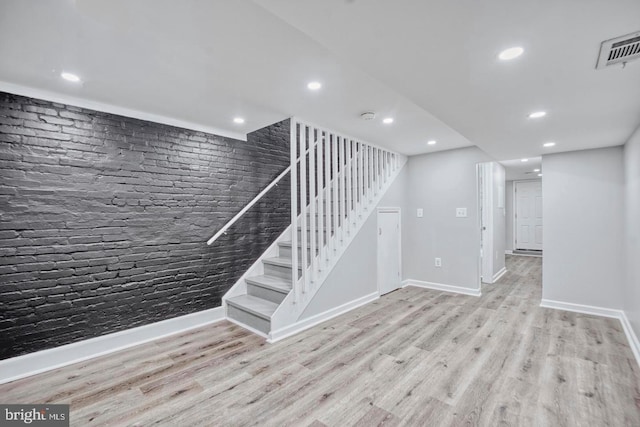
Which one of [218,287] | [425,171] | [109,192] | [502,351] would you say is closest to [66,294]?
[109,192]

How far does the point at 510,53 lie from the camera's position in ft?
5.05

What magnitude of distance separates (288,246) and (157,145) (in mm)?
1933

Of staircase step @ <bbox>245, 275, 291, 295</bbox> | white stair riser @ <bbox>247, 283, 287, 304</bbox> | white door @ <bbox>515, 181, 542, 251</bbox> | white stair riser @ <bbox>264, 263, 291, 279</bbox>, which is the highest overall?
white door @ <bbox>515, 181, 542, 251</bbox>

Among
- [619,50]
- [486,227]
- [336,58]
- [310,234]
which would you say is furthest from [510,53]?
[486,227]

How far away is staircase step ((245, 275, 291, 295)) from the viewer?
3236 mm

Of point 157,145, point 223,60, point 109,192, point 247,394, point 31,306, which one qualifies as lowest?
point 247,394

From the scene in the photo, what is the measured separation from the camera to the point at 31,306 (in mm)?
2275

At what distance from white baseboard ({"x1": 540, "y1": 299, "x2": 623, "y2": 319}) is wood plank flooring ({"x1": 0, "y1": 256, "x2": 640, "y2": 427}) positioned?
0.61ft

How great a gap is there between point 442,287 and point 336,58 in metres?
4.02

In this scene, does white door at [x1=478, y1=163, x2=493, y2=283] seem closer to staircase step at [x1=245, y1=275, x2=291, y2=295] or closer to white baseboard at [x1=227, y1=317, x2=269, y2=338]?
staircase step at [x1=245, y1=275, x2=291, y2=295]

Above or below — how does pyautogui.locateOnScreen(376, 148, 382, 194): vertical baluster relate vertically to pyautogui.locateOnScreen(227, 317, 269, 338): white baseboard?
above

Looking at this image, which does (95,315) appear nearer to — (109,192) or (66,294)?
(66,294)

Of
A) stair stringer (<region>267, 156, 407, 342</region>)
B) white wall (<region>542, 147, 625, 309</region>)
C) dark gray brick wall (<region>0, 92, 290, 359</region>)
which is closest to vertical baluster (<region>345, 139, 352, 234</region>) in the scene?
stair stringer (<region>267, 156, 407, 342</region>)

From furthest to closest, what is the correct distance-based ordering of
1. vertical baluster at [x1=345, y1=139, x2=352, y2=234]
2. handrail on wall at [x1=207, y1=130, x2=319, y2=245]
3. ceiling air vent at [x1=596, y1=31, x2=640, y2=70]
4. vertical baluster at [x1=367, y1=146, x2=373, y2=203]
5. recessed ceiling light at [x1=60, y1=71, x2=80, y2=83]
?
vertical baluster at [x1=367, y1=146, x2=373, y2=203] → vertical baluster at [x1=345, y1=139, x2=352, y2=234] → handrail on wall at [x1=207, y1=130, x2=319, y2=245] → recessed ceiling light at [x1=60, y1=71, x2=80, y2=83] → ceiling air vent at [x1=596, y1=31, x2=640, y2=70]
